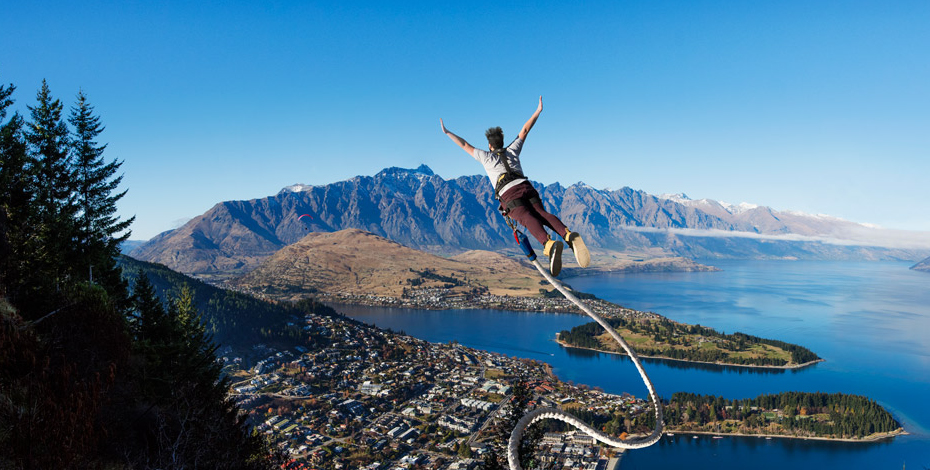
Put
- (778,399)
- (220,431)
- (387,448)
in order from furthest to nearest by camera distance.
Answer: (778,399), (387,448), (220,431)

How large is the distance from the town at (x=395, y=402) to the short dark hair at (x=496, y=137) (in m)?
18.6

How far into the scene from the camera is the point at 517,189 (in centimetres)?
447

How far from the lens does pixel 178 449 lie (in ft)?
32.1

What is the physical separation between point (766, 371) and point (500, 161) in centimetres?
9258

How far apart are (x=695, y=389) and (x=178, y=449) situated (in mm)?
71447

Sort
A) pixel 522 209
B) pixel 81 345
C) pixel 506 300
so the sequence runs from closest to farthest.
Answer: pixel 522 209, pixel 81 345, pixel 506 300

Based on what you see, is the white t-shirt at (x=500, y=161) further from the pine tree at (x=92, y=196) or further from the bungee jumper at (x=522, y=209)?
the pine tree at (x=92, y=196)

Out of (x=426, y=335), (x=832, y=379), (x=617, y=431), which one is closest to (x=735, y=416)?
(x=617, y=431)

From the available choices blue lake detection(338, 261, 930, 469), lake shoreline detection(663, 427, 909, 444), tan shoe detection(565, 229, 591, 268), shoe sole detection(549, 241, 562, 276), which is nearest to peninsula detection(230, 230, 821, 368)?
blue lake detection(338, 261, 930, 469)

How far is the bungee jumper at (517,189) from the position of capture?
441 centimetres

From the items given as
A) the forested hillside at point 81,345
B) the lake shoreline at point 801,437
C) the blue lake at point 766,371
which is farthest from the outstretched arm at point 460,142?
the lake shoreline at point 801,437

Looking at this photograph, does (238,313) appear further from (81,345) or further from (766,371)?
(766,371)

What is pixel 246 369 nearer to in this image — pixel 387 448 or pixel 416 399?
pixel 416 399

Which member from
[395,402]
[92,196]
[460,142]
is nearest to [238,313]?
[395,402]
